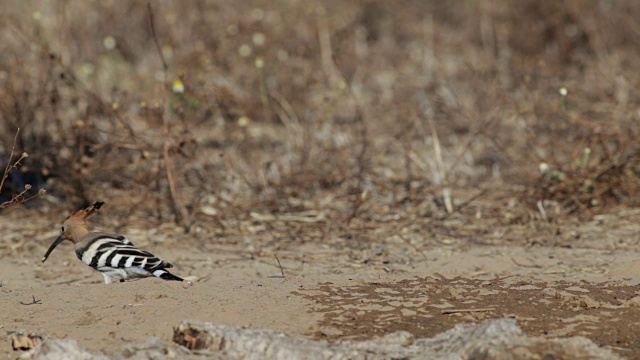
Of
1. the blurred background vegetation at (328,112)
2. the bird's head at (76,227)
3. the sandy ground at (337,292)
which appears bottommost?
the sandy ground at (337,292)

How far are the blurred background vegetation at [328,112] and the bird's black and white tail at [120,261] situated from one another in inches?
47.0

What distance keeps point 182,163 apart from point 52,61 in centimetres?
121

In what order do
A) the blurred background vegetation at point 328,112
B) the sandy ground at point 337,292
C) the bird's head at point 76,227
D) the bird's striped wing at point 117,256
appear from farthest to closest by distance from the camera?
the blurred background vegetation at point 328,112 < the bird's head at point 76,227 < the bird's striped wing at point 117,256 < the sandy ground at point 337,292

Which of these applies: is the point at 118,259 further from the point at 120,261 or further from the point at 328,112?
the point at 328,112

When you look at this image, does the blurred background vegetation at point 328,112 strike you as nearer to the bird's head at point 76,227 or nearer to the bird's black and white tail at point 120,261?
the bird's head at point 76,227

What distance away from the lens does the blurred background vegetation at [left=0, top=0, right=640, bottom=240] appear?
6789 millimetres

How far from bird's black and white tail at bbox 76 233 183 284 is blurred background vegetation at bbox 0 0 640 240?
1.19 metres

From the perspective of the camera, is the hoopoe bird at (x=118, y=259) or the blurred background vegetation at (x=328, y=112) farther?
the blurred background vegetation at (x=328, y=112)

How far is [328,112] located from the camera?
789 centimetres

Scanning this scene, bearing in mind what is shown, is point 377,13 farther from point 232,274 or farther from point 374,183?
point 232,274

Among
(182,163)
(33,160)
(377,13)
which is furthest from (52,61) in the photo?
(377,13)

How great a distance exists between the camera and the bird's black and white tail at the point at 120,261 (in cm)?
507

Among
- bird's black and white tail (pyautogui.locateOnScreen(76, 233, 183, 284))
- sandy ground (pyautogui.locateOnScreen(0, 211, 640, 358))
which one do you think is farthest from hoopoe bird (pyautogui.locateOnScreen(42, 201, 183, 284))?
sandy ground (pyautogui.locateOnScreen(0, 211, 640, 358))

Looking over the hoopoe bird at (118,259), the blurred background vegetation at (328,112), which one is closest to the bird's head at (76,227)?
the hoopoe bird at (118,259)
